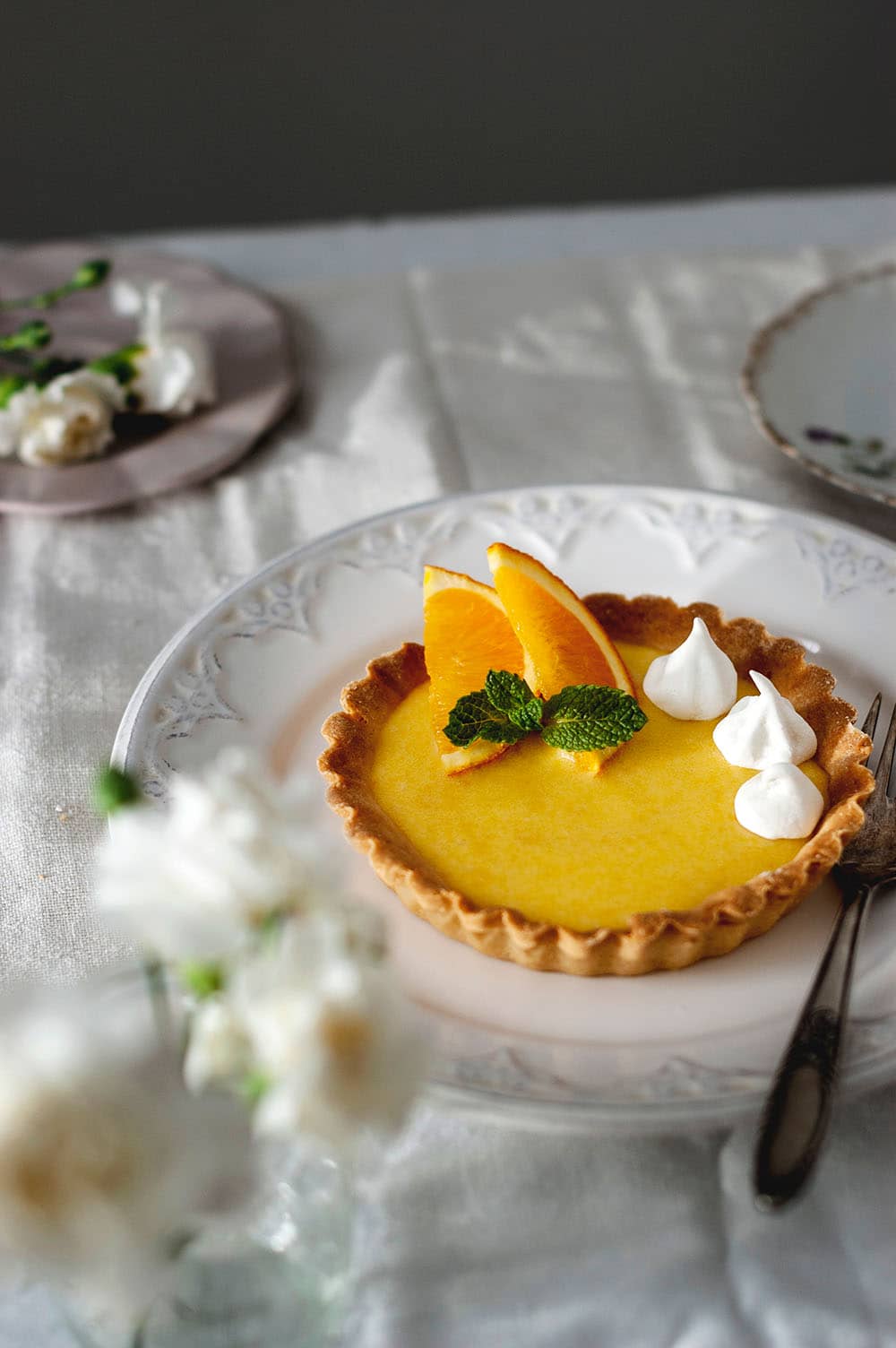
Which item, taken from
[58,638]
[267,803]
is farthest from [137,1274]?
[58,638]

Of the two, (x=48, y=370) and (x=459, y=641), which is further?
(x=48, y=370)

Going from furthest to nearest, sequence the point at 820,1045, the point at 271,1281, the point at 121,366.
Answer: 1. the point at 121,366
2. the point at 820,1045
3. the point at 271,1281

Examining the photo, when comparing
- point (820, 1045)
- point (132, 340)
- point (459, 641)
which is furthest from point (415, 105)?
point (820, 1045)

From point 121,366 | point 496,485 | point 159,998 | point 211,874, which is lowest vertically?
point 496,485

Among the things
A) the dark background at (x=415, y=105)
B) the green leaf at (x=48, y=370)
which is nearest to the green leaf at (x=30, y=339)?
the green leaf at (x=48, y=370)

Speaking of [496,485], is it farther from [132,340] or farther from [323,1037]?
[323,1037]

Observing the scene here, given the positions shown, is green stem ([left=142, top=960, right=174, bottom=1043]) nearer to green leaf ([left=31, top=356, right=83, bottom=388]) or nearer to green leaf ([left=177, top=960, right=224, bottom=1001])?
green leaf ([left=177, top=960, right=224, bottom=1001])

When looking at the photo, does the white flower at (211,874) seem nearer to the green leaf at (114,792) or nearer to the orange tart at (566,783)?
the green leaf at (114,792)

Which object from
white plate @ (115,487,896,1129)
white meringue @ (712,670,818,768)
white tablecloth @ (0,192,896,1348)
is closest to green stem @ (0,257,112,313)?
white tablecloth @ (0,192,896,1348)
